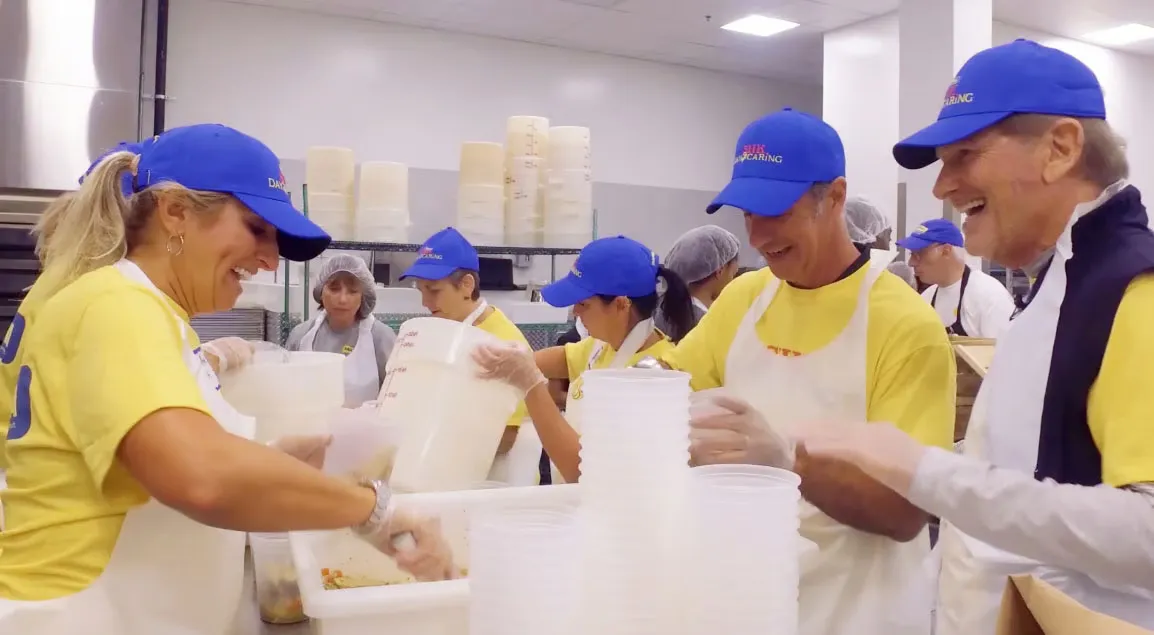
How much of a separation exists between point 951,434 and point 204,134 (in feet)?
4.29

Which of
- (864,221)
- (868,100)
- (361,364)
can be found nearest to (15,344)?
(361,364)

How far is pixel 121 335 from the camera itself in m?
1.02

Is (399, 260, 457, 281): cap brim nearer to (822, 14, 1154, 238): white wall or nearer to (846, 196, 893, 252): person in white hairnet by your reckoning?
(846, 196, 893, 252): person in white hairnet

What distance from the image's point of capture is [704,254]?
3.23 metres

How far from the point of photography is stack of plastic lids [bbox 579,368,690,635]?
0.84 m

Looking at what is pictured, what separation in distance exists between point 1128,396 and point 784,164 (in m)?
0.73

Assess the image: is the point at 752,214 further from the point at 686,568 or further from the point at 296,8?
the point at 296,8

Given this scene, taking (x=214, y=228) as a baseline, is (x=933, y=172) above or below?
above

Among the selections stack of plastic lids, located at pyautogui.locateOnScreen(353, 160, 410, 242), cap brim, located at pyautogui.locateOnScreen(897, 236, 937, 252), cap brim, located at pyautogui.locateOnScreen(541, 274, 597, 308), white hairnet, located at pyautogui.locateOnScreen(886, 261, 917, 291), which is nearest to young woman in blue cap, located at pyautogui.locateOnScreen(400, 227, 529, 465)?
stack of plastic lids, located at pyautogui.locateOnScreen(353, 160, 410, 242)

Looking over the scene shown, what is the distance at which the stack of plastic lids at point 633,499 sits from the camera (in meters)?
0.84

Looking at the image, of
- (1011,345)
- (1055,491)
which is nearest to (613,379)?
(1055,491)

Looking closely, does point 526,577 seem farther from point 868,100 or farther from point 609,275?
point 868,100

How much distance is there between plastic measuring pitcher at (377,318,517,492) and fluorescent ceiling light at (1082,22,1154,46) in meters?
6.72

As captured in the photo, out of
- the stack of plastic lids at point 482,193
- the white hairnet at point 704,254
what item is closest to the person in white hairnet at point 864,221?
the white hairnet at point 704,254
